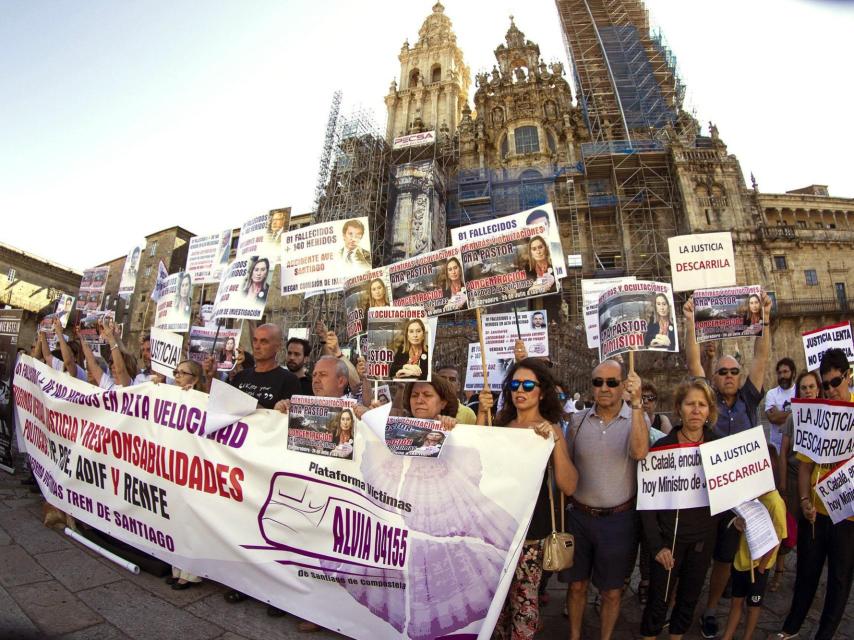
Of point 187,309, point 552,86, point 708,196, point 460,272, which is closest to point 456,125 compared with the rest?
point 552,86

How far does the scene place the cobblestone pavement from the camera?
3045mm

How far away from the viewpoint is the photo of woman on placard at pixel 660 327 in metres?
3.74

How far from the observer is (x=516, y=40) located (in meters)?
36.8

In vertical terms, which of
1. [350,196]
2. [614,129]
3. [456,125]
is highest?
[456,125]

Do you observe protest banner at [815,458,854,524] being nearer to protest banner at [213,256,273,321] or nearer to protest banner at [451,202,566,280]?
protest banner at [451,202,566,280]

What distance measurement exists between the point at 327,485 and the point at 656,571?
7.76 ft

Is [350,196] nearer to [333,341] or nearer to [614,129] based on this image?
[614,129]

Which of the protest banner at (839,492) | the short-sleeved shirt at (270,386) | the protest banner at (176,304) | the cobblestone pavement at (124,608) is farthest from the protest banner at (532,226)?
the protest banner at (176,304)

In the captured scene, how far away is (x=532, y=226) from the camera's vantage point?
13.4ft

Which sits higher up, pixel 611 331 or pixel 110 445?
pixel 611 331

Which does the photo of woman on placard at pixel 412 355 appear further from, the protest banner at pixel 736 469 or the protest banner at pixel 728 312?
the protest banner at pixel 728 312

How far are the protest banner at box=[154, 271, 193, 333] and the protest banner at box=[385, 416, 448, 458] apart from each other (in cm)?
662

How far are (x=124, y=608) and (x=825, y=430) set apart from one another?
540cm

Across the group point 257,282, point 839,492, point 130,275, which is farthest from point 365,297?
point 130,275
